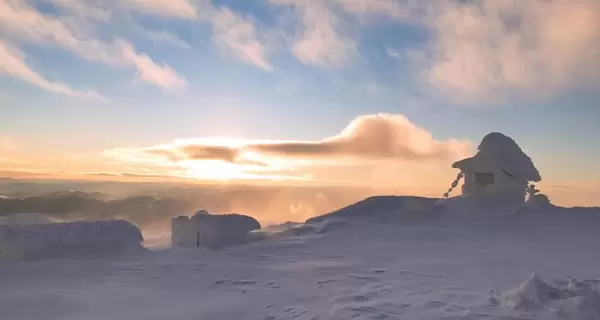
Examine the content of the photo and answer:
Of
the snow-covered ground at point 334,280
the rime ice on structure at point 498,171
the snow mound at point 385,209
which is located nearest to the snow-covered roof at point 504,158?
the rime ice on structure at point 498,171

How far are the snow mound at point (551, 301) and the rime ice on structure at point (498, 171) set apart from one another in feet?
62.5

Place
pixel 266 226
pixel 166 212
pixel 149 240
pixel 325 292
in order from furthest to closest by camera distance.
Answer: pixel 166 212
pixel 266 226
pixel 149 240
pixel 325 292

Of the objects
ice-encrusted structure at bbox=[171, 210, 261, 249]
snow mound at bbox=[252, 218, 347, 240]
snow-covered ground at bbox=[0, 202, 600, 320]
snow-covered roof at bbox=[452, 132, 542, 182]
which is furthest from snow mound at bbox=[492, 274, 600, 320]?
snow-covered roof at bbox=[452, 132, 542, 182]

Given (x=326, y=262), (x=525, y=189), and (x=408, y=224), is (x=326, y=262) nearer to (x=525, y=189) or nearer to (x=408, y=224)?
(x=408, y=224)

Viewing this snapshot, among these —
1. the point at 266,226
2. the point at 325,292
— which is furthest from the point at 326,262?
the point at 266,226

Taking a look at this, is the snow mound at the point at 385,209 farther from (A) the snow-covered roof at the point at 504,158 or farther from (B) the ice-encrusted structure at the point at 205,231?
(B) the ice-encrusted structure at the point at 205,231

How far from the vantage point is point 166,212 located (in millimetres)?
64438

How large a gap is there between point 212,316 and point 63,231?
10.1 m

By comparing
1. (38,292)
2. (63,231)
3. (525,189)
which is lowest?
(38,292)

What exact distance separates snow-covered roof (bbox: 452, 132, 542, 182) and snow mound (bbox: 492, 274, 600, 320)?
765 inches

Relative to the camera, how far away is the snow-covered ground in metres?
10.5

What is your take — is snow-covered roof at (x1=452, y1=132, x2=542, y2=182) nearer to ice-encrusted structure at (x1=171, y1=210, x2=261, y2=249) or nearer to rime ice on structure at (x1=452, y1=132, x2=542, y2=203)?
rime ice on structure at (x1=452, y1=132, x2=542, y2=203)

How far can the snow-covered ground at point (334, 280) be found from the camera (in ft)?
34.6

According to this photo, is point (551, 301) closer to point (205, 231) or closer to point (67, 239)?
point (205, 231)
